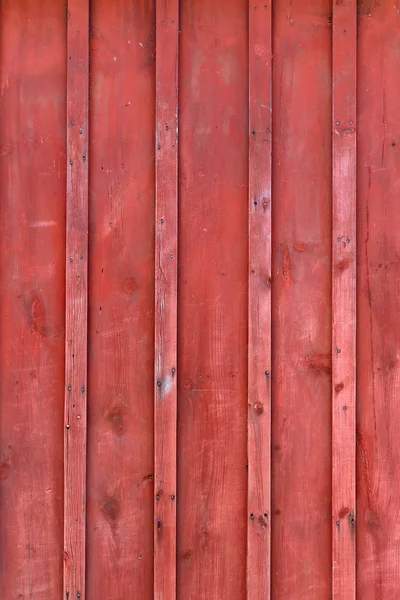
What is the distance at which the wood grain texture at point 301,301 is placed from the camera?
1.88 m

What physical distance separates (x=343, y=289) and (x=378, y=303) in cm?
17

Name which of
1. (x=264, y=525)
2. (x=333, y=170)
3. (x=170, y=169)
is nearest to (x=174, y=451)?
(x=264, y=525)

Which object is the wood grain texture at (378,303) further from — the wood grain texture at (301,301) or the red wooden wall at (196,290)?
the wood grain texture at (301,301)

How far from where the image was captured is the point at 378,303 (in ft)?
6.21

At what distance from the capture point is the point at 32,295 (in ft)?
6.30

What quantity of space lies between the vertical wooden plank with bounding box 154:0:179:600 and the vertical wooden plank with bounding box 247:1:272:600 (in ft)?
1.03

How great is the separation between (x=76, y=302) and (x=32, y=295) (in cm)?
20

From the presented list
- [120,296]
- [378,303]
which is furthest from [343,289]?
[120,296]

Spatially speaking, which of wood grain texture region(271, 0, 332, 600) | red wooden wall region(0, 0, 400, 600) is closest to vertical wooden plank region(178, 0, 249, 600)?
red wooden wall region(0, 0, 400, 600)

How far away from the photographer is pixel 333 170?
6.15 feet

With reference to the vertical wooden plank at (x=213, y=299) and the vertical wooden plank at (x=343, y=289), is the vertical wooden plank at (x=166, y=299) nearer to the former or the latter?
the vertical wooden plank at (x=213, y=299)

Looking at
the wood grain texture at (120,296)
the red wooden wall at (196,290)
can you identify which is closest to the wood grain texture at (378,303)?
the red wooden wall at (196,290)

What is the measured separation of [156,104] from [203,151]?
0.27m

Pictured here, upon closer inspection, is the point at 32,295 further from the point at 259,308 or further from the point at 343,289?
the point at 343,289
